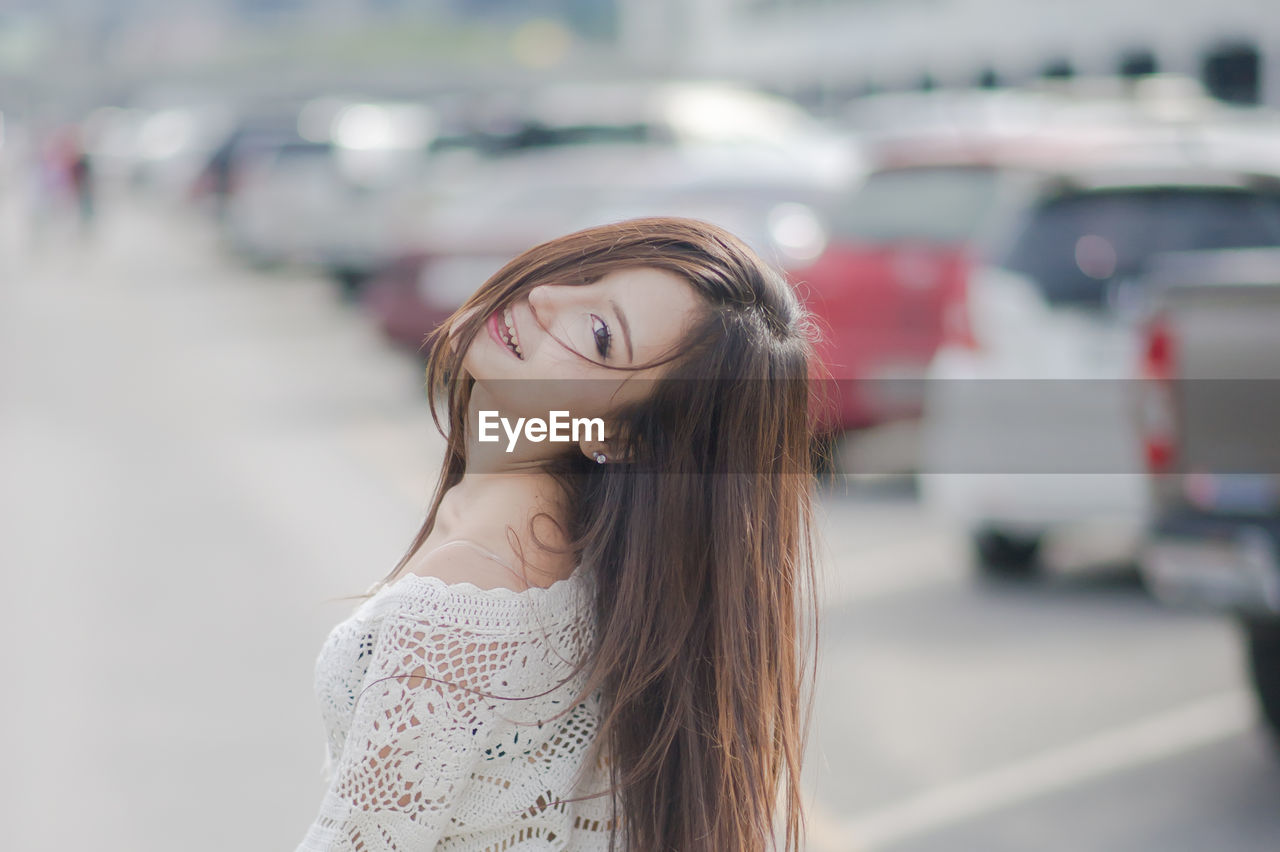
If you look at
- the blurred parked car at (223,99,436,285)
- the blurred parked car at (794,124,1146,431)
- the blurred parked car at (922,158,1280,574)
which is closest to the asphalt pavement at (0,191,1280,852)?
the blurred parked car at (922,158,1280,574)

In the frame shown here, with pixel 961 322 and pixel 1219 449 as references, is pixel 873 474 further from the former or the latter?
pixel 1219 449

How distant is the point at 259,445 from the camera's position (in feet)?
34.1

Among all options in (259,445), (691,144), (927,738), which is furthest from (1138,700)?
(691,144)

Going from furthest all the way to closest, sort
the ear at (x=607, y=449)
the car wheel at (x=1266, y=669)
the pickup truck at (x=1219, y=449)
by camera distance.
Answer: the car wheel at (x=1266, y=669) < the pickup truck at (x=1219, y=449) < the ear at (x=607, y=449)

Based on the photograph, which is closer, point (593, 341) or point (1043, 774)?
point (593, 341)

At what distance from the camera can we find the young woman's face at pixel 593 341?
1592mm

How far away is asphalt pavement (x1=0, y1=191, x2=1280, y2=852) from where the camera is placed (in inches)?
179

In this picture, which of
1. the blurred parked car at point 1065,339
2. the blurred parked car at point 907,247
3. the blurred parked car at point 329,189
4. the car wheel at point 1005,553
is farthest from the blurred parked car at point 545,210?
the blurred parked car at point 329,189

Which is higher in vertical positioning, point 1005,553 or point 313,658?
point 1005,553

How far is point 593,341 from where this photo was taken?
160 centimetres

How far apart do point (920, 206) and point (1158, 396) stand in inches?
157

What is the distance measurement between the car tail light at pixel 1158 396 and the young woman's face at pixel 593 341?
3.34 meters

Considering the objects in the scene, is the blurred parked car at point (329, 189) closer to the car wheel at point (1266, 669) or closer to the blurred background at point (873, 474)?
the blurred background at point (873, 474)

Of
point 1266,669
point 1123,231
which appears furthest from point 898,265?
point 1266,669
